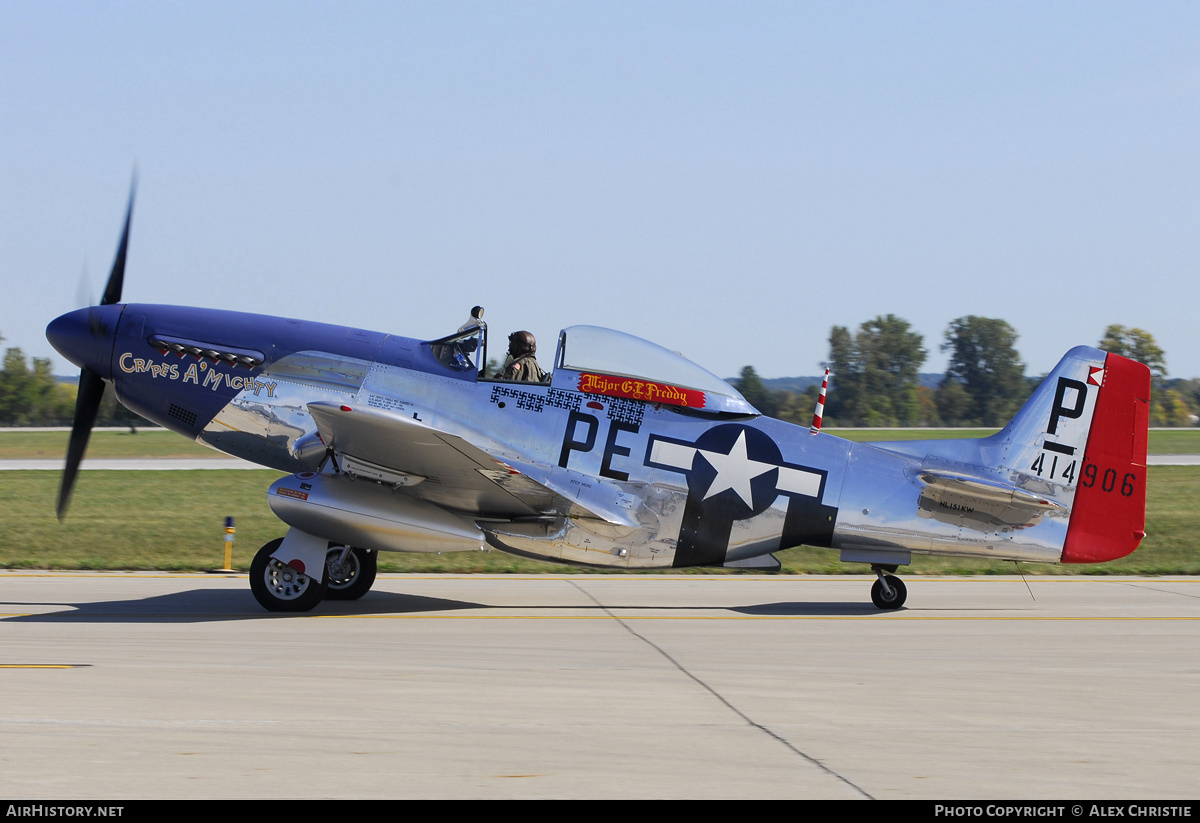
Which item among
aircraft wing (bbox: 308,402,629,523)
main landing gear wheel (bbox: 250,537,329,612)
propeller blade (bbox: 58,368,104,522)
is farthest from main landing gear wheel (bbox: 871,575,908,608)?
propeller blade (bbox: 58,368,104,522)

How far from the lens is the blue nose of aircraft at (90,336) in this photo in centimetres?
1013

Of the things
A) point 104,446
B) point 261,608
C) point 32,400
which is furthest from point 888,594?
point 32,400

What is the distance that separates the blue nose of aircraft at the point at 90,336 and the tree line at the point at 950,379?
60.3m

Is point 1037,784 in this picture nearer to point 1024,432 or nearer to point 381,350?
point 1024,432

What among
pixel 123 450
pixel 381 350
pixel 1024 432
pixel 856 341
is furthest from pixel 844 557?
pixel 856 341

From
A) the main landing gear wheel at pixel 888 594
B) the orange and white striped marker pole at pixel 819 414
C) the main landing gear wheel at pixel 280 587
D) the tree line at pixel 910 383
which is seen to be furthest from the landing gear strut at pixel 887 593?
the tree line at pixel 910 383

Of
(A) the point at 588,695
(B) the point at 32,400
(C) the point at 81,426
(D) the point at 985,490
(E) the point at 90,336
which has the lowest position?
(B) the point at 32,400

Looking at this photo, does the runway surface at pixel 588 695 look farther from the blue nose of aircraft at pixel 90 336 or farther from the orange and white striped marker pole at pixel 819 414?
the blue nose of aircraft at pixel 90 336

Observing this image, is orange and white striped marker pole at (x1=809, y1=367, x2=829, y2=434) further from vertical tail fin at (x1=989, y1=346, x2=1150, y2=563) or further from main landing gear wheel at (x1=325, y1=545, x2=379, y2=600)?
main landing gear wheel at (x1=325, y1=545, x2=379, y2=600)

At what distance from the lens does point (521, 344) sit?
10.2m

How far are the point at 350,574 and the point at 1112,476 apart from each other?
7413 mm

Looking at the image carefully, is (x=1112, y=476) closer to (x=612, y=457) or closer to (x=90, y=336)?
(x=612, y=457)

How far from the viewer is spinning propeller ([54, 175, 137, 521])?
10.2 m

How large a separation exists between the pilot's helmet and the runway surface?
8.21 feet
